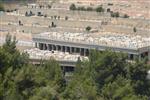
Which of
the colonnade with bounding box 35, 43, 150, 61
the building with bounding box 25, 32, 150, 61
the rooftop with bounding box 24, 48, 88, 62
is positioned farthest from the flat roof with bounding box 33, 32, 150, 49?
the rooftop with bounding box 24, 48, 88, 62

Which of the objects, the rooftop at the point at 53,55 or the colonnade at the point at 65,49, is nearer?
the rooftop at the point at 53,55

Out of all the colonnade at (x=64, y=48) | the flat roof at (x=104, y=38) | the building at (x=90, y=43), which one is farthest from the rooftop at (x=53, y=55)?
the flat roof at (x=104, y=38)

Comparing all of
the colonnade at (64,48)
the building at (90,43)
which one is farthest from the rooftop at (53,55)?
the colonnade at (64,48)

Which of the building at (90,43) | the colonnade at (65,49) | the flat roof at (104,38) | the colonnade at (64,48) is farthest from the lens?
the colonnade at (64,48)

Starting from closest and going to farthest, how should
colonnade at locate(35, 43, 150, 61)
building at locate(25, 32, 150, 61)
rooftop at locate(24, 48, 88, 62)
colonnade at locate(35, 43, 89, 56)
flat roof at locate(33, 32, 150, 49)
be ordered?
1. rooftop at locate(24, 48, 88, 62)
2. building at locate(25, 32, 150, 61)
3. flat roof at locate(33, 32, 150, 49)
4. colonnade at locate(35, 43, 150, 61)
5. colonnade at locate(35, 43, 89, 56)

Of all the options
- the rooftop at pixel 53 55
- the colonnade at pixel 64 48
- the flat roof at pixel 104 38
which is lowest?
the colonnade at pixel 64 48

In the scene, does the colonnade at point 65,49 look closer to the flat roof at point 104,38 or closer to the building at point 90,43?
the building at point 90,43

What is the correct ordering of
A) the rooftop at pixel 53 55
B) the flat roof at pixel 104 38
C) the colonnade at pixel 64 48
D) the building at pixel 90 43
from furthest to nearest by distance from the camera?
the colonnade at pixel 64 48, the flat roof at pixel 104 38, the building at pixel 90 43, the rooftop at pixel 53 55

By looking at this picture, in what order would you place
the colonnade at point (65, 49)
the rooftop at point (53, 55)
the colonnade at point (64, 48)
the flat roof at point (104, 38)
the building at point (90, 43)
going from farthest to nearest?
the colonnade at point (64, 48) < the colonnade at point (65, 49) < the flat roof at point (104, 38) < the building at point (90, 43) < the rooftop at point (53, 55)

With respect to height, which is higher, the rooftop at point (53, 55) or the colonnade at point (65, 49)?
the rooftop at point (53, 55)

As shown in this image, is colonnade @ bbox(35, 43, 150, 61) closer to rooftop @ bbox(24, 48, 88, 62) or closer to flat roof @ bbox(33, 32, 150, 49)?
flat roof @ bbox(33, 32, 150, 49)

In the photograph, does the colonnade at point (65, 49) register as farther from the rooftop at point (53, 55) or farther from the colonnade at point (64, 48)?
the rooftop at point (53, 55)

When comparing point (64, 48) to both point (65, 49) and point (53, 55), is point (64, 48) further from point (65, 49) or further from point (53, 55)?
point (53, 55)
